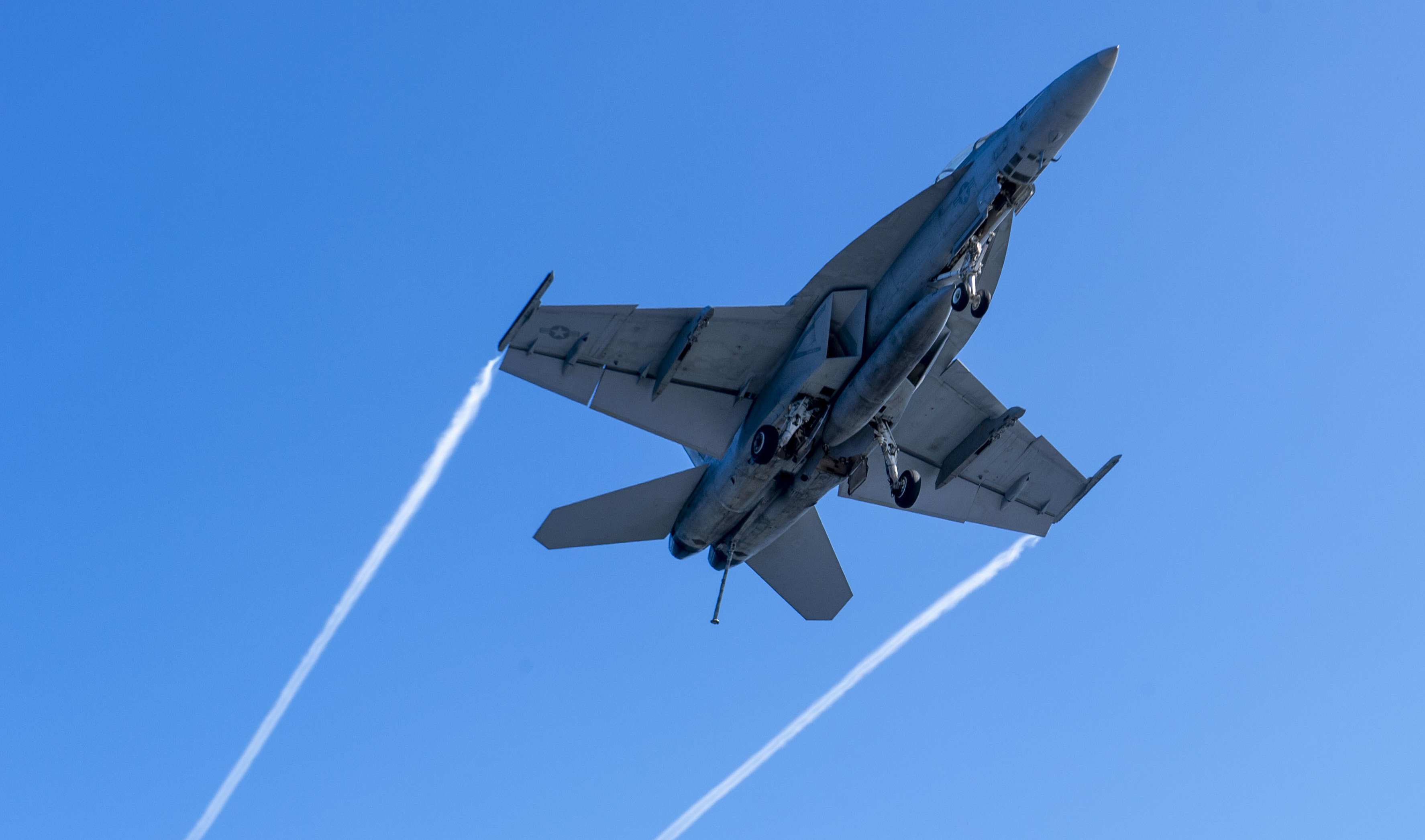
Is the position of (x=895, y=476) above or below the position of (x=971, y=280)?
below

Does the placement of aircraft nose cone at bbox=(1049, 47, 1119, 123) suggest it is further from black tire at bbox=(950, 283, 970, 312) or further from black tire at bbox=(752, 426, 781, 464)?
black tire at bbox=(752, 426, 781, 464)

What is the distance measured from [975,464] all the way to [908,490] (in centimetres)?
489

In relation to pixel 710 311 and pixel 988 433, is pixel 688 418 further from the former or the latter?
pixel 988 433

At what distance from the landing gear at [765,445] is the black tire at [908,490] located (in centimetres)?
207

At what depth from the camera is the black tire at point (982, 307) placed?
55.0 ft

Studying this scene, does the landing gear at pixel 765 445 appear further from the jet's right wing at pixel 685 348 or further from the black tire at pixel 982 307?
the black tire at pixel 982 307

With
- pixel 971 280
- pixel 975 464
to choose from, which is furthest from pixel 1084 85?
pixel 975 464

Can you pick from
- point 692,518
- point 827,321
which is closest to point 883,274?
point 827,321

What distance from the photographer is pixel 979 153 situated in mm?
16891

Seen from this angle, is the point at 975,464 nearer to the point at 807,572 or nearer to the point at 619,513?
the point at 807,572

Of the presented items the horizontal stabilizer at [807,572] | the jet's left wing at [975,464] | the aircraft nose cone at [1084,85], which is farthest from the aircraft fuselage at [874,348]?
the jet's left wing at [975,464]

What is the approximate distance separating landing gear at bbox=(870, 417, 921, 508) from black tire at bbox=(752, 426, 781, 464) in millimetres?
1660

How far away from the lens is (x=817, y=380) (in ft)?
57.9

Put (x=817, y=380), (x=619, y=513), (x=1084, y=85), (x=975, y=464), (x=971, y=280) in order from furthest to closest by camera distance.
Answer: (x=975, y=464)
(x=619, y=513)
(x=817, y=380)
(x=971, y=280)
(x=1084, y=85)
